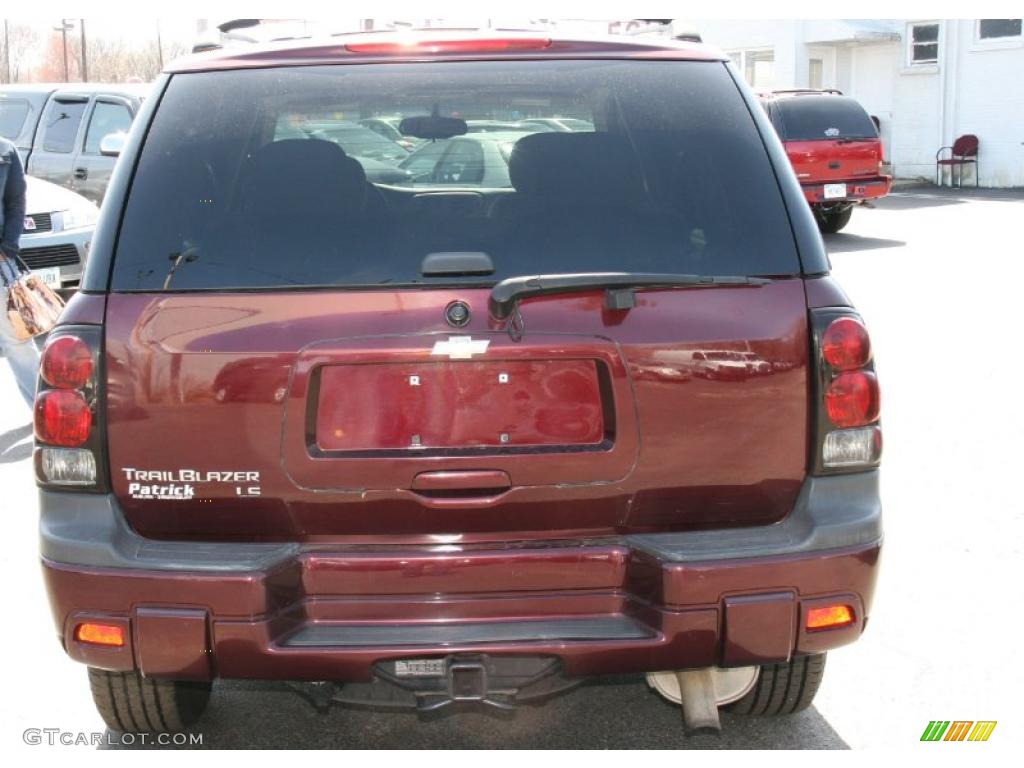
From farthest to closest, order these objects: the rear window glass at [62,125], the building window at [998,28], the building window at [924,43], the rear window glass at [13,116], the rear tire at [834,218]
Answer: the building window at [924,43], the building window at [998,28], the rear tire at [834,218], the rear window glass at [13,116], the rear window glass at [62,125]

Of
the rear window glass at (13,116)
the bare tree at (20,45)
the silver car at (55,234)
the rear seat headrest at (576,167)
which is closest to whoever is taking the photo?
the rear seat headrest at (576,167)

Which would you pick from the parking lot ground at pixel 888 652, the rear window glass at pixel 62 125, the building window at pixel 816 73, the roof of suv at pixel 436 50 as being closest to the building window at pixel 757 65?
the building window at pixel 816 73

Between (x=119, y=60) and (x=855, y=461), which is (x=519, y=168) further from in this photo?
(x=119, y=60)

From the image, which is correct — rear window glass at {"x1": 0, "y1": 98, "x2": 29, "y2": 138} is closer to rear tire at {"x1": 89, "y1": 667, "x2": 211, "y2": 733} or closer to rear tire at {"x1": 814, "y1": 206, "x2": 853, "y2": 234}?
rear tire at {"x1": 814, "y1": 206, "x2": 853, "y2": 234}

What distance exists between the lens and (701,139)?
A: 3.30 metres

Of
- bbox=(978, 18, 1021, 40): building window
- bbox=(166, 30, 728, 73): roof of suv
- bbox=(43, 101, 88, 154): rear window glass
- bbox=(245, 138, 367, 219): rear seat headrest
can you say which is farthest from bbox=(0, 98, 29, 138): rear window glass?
bbox=(978, 18, 1021, 40): building window

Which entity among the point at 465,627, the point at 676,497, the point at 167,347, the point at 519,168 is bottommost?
the point at 465,627

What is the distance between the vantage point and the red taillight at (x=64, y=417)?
315 centimetres

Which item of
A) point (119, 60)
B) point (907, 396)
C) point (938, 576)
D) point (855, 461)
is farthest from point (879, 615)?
point (119, 60)

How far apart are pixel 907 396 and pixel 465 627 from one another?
5811 millimetres

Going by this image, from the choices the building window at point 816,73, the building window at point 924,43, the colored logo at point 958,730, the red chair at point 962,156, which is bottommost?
the colored logo at point 958,730

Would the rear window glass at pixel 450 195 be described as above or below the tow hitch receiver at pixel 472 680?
above

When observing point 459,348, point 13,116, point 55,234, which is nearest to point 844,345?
point 459,348

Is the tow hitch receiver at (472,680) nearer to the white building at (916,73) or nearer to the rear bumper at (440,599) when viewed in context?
the rear bumper at (440,599)
